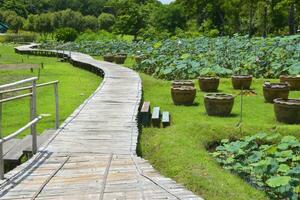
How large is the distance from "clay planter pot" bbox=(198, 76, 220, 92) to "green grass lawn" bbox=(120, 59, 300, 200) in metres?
0.30

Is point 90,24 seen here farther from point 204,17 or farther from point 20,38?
point 204,17

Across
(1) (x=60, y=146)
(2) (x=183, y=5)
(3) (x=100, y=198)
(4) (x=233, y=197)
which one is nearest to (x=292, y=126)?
(4) (x=233, y=197)

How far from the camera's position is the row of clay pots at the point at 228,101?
952cm

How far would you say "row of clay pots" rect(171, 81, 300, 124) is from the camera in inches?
375

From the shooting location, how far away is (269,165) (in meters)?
5.80

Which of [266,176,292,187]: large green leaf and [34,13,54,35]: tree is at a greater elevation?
[34,13,54,35]: tree

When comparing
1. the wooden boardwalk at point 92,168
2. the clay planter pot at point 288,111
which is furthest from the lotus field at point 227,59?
the wooden boardwalk at point 92,168

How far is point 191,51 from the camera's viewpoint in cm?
1984

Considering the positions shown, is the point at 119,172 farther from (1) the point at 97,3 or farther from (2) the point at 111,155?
(1) the point at 97,3

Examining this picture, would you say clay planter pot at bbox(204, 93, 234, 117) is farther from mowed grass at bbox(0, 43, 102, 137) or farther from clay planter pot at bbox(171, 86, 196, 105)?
mowed grass at bbox(0, 43, 102, 137)

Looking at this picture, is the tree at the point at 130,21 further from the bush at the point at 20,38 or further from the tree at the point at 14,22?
the tree at the point at 14,22

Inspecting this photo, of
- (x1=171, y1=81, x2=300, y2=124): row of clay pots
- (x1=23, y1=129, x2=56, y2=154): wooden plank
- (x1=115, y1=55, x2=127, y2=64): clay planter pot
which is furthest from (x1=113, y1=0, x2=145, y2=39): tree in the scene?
(x1=23, y1=129, x2=56, y2=154): wooden plank

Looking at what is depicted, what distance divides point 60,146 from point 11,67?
19244 mm

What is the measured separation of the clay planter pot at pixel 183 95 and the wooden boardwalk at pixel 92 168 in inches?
108
